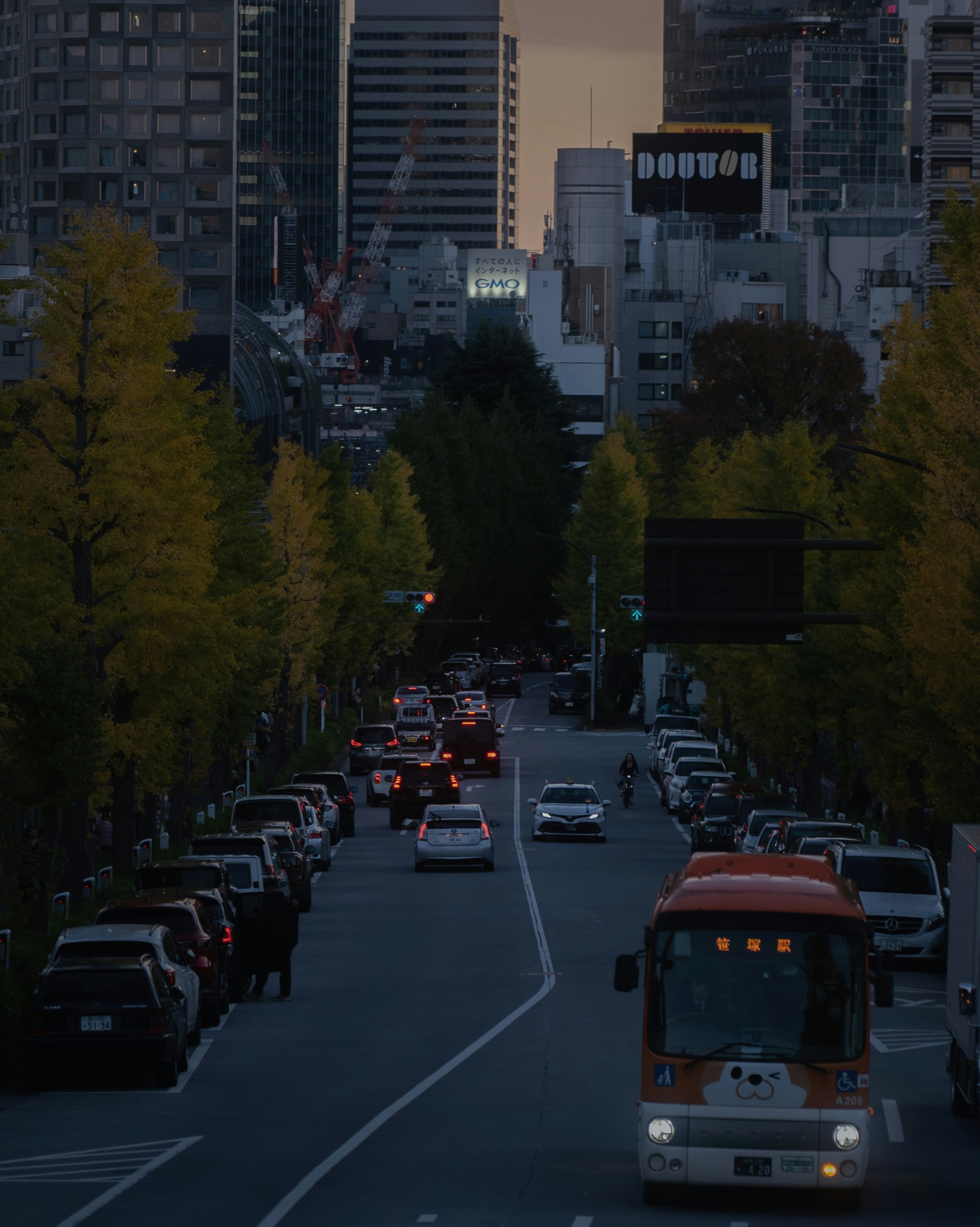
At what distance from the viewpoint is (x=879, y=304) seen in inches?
4801

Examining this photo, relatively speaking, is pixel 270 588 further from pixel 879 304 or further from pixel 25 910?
pixel 879 304

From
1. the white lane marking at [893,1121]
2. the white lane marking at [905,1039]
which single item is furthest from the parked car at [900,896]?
the white lane marking at [893,1121]

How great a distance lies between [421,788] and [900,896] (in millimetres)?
26112

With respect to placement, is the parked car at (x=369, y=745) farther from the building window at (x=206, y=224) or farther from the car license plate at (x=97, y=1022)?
the car license plate at (x=97, y=1022)

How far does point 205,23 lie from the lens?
97.3m

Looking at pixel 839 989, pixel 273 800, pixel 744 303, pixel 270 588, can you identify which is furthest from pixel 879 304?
pixel 839 989

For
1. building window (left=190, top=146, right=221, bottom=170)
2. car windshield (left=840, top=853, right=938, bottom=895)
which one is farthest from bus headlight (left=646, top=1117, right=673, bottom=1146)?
building window (left=190, top=146, right=221, bottom=170)

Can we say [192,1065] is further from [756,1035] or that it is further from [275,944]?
[756,1035]

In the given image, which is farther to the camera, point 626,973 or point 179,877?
point 179,877

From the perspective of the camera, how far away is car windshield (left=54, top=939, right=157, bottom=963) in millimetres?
20188

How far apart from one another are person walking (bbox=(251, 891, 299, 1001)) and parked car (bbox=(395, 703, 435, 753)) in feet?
139

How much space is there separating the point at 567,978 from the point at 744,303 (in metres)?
156

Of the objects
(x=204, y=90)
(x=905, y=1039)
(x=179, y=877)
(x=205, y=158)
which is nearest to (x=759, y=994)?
(x=905, y=1039)

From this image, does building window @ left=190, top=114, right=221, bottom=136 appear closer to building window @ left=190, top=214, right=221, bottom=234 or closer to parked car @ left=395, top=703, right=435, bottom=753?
building window @ left=190, top=214, right=221, bottom=234
